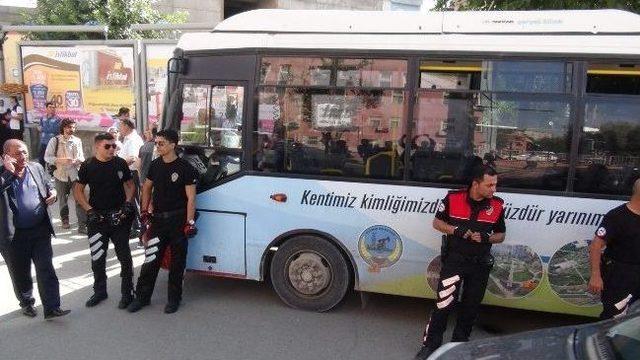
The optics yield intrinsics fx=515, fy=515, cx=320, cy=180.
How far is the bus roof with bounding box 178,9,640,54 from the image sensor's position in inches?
167

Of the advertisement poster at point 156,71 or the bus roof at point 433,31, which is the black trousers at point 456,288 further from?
the advertisement poster at point 156,71

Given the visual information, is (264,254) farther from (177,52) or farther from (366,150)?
(177,52)

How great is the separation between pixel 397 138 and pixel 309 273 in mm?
1569

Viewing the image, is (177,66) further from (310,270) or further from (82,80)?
(82,80)

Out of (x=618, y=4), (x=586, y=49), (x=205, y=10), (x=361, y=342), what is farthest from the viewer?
(x=205, y=10)

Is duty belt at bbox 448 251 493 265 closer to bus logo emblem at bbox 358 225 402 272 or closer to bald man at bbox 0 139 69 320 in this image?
bus logo emblem at bbox 358 225 402 272

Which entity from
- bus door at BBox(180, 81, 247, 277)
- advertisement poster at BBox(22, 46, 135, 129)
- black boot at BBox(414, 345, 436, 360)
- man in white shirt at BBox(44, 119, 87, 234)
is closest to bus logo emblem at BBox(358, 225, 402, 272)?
black boot at BBox(414, 345, 436, 360)

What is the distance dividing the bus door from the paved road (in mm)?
511

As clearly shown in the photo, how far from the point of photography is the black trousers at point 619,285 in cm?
372

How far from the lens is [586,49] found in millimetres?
4215

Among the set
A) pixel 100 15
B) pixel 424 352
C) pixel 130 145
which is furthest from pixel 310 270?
pixel 100 15

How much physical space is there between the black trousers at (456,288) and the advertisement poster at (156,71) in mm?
7996

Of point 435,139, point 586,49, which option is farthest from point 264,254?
point 586,49

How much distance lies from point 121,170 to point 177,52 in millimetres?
1299
